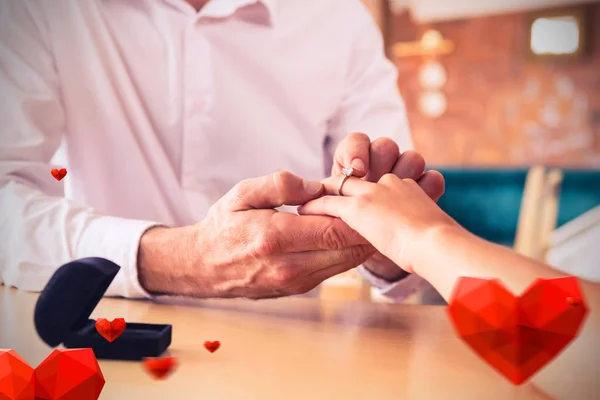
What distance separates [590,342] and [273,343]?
0.23m

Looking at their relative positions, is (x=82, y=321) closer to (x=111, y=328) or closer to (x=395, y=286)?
(x=111, y=328)

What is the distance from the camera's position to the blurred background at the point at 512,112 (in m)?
0.87

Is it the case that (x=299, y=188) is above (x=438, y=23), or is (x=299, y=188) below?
below

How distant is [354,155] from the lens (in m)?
0.45

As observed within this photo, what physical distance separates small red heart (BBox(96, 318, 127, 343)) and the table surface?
21mm

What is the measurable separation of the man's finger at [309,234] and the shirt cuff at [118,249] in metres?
0.14

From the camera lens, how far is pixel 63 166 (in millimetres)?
540

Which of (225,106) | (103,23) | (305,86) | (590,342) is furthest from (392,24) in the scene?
(590,342)

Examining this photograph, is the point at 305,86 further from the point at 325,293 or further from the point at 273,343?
the point at 273,343

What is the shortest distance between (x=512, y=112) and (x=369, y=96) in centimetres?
111

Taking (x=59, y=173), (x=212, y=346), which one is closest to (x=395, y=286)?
(x=212, y=346)

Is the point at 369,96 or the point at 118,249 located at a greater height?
the point at 369,96

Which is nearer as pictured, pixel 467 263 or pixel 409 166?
pixel 467 263

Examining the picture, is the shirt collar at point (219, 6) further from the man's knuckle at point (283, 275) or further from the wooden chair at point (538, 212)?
the wooden chair at point (538, 212)
